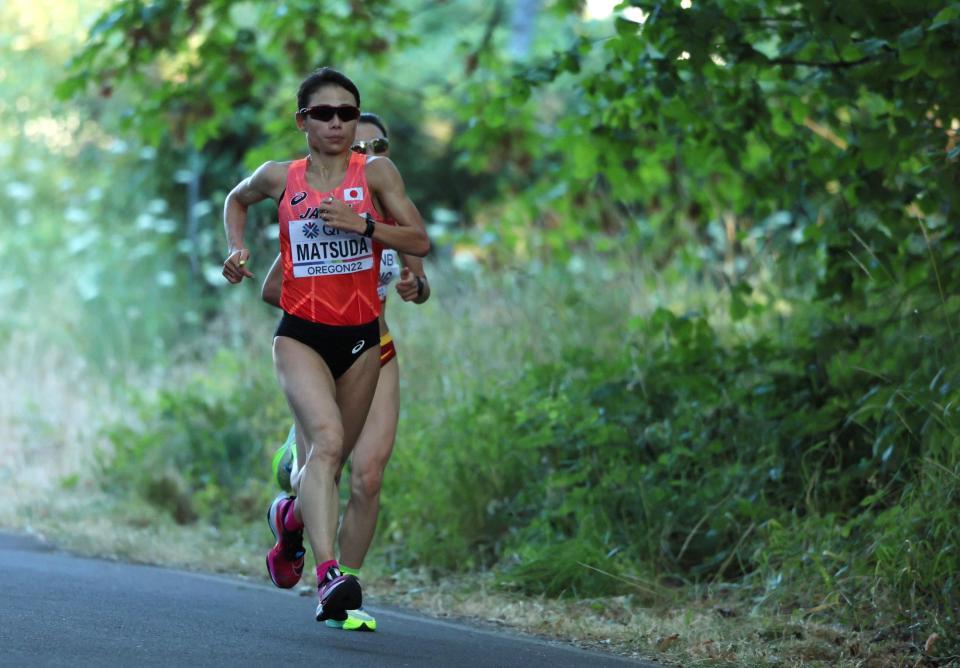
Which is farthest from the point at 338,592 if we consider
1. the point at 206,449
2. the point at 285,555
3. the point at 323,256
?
the point at 206,449

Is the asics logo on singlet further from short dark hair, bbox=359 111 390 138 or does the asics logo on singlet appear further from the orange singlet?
short dark hair, bbox=359 111 390 138

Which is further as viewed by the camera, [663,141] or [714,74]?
[663,141]

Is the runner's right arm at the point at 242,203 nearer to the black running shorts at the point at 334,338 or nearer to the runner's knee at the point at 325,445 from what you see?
the black running shorts at the point at 334,338

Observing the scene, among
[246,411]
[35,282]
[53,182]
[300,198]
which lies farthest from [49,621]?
[53,182]

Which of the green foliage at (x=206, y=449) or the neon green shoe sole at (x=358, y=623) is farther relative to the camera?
the green foliage at (x=206, y=449)

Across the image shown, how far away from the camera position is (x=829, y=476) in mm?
8680

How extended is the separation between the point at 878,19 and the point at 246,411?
232 inches

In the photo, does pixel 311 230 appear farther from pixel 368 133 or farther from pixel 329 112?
pixel 368 133

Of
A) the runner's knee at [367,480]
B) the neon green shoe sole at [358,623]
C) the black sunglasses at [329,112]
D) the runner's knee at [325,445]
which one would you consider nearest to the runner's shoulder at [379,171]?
the black sunglasses at [329,112]

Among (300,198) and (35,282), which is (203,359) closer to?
(35,282)

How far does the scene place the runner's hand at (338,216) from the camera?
6023mm

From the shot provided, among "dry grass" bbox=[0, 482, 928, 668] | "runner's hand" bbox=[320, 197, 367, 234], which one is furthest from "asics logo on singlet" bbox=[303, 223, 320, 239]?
"dry grass" bbox=[0, 482, 928, 668]

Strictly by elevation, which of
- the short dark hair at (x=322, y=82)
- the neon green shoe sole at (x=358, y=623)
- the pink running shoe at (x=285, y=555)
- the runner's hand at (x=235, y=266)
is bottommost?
the neon green shoe sole at (x=358, y=623)

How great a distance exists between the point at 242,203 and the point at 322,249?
0.61 m
